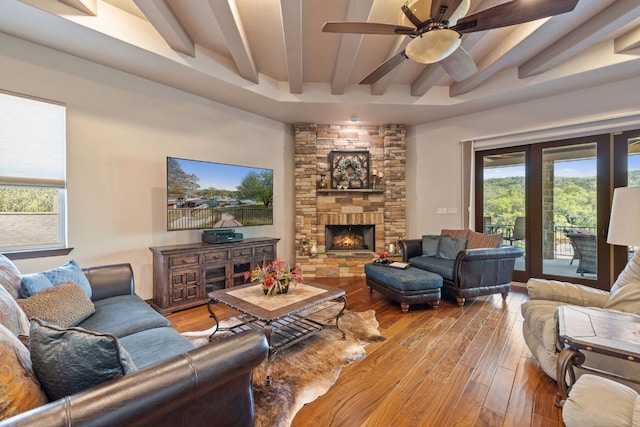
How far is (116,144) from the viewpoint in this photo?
10.8 feet

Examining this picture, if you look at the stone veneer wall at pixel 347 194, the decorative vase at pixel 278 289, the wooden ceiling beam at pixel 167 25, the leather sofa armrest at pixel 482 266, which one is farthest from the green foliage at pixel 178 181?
the leather sofa armrest at pixel 482 266

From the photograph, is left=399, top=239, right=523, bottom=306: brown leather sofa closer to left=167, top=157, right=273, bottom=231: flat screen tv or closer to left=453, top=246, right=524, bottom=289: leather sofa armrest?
left=453, top=246, right=524, bottom=289: leather sofa armrest

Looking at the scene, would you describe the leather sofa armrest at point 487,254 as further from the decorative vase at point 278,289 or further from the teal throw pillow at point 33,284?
the teal throw pillow at point 33,284

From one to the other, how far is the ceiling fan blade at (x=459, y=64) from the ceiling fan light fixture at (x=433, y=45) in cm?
38

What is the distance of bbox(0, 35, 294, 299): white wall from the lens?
2.81 metres

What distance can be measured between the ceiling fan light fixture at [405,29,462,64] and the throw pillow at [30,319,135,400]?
2560 millimetres

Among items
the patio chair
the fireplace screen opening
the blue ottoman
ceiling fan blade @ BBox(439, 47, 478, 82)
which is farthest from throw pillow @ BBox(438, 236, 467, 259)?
ceiling fan blade @ BBox(439, 47, 478, 82)

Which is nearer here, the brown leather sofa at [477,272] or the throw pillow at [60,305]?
the throw pillow at [60,305]

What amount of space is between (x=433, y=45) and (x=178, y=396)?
8.60 feet

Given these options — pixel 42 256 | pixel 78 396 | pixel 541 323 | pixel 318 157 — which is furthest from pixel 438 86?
pixel 42 256

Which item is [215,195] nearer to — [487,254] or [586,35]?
[487,254]

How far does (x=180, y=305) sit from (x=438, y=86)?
485 centimetres

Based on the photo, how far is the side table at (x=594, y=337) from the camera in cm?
132

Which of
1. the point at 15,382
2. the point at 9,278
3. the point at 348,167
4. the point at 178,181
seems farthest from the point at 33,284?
the point at 348,167
